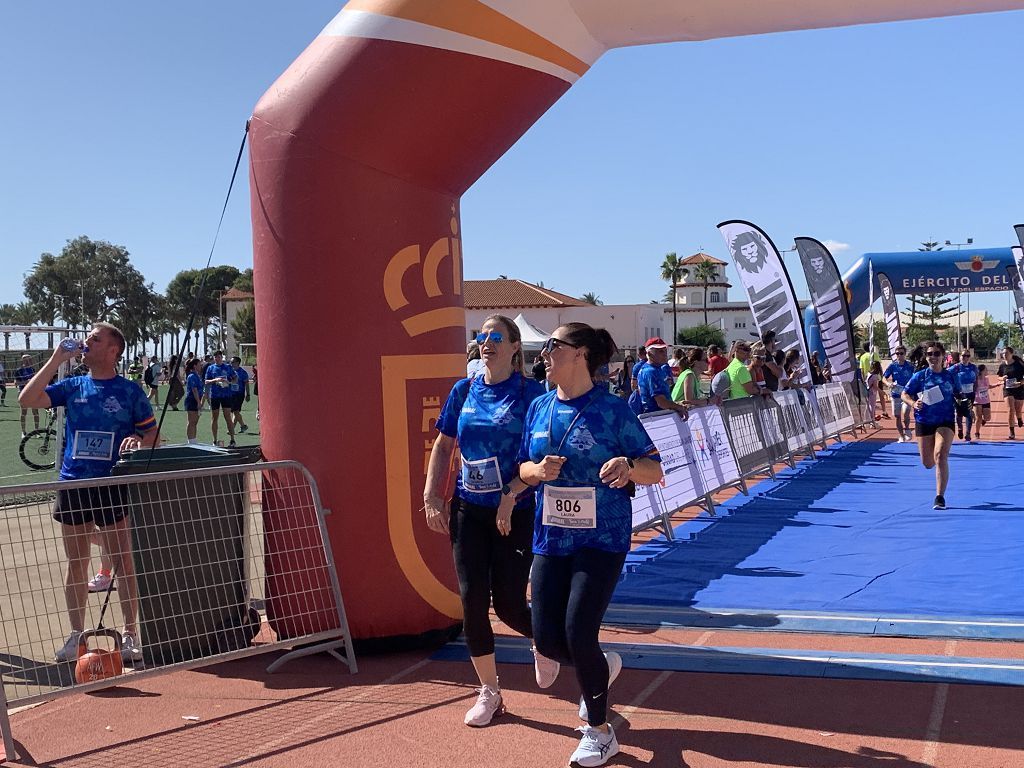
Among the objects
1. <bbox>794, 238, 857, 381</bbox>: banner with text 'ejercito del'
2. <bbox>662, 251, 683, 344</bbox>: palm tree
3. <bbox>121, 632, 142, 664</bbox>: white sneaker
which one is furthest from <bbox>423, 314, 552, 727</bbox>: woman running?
<bbox>662, 251, 683, 344</bbox>: palm tree

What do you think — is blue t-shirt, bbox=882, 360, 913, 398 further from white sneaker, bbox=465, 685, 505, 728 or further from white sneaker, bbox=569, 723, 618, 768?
white sneaker, bbox=569, 723, 618, 768

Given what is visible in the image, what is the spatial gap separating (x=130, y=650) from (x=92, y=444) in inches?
48.6

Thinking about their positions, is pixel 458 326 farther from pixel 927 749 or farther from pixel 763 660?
pixel 927 749

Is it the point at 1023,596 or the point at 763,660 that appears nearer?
the point at 763,660

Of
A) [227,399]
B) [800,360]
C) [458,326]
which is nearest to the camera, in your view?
[458,326]

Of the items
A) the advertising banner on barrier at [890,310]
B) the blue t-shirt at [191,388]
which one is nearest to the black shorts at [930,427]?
the blue t-shirt at [191,388]

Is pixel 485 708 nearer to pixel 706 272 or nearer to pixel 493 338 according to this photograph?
pixel 493 338

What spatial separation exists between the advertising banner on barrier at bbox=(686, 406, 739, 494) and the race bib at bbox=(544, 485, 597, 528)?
7272 millimetres

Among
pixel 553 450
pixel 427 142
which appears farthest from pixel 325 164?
pixel 553 450

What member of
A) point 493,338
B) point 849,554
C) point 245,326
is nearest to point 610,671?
point 493,338

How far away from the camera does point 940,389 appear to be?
10.7 meters

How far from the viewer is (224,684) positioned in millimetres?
5520

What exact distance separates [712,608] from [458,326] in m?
2.63

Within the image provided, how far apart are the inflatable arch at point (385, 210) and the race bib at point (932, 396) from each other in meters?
6.23
